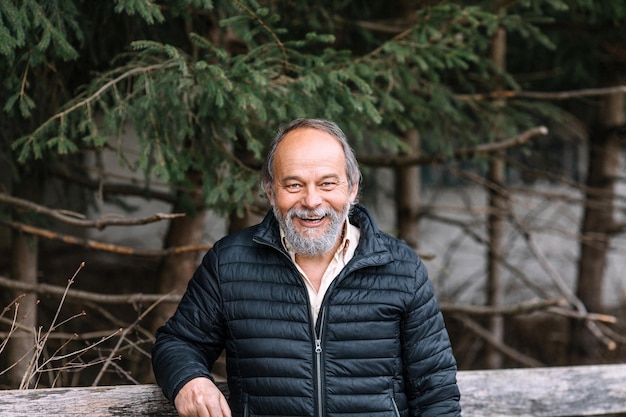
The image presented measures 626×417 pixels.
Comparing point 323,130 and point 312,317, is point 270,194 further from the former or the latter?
point 312,317

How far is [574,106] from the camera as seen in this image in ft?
25.1

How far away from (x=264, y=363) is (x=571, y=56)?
5339 millimetres

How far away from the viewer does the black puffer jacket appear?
2557 mm

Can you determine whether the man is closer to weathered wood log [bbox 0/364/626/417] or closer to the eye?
the eye

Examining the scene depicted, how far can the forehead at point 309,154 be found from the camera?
8.71 feet

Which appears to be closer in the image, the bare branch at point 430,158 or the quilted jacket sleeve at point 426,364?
the quilted jacket sleeve at point 426,364

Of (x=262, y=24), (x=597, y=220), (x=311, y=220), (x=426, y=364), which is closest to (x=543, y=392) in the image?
(x=426, y=364)

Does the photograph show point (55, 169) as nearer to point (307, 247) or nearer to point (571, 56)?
point (307, 247)

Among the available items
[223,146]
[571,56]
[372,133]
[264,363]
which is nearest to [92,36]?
[223,146]

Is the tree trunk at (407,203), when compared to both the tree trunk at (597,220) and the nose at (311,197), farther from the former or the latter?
the nose at (311,197)

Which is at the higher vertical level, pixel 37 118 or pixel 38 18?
pixel 38 18

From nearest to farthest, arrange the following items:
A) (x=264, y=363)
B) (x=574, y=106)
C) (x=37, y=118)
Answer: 1. (x=264, y=363)
2. (x=37, y=118)
3. (x=574, y=106)

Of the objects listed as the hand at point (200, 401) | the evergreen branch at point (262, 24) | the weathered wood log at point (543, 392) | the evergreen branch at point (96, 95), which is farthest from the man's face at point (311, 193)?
the weathered wood log at point (543, 392)

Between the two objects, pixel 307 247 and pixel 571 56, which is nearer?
pixel 307 247
